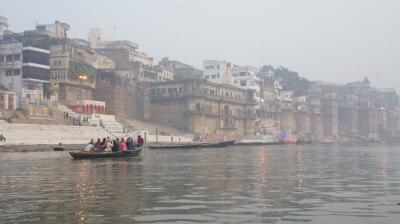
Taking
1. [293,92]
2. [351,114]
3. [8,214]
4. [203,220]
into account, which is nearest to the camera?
[203,220]

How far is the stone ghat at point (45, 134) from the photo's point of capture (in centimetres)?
4850

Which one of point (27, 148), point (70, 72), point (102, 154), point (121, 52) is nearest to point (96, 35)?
point (121, 52)

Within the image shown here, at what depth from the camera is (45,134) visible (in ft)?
169

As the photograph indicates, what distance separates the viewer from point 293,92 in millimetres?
130125

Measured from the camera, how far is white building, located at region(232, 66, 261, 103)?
10719cm

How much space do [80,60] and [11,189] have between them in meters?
59.3

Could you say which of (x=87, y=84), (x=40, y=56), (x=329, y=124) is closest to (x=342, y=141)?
(x=329, y=124)

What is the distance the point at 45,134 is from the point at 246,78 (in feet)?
202

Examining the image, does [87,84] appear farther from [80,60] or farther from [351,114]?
[351,114]

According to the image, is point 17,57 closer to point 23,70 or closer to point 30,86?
point 23,70

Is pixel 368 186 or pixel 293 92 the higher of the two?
pixel 293 92

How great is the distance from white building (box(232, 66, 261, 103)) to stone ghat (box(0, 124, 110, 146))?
52.7 metres

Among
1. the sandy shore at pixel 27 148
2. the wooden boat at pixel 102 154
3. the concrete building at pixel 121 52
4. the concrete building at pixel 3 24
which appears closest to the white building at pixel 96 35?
the concrete building at pixel 121 52

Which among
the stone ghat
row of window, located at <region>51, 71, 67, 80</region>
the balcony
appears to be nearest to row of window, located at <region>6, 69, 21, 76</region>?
the balcony
